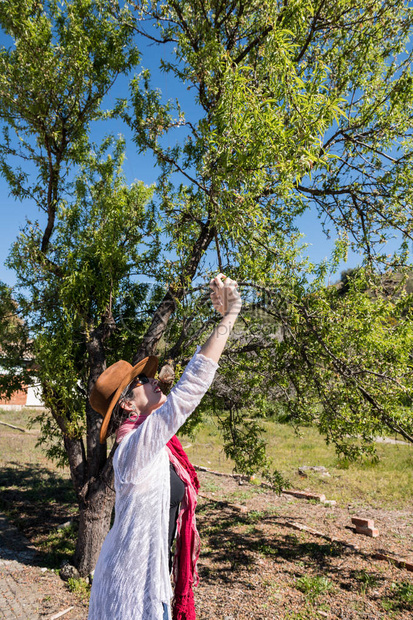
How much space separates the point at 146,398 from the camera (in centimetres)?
217

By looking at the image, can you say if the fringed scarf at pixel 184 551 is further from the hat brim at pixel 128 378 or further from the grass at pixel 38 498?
the grass at pixel 38 498

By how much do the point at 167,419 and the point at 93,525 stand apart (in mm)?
5306

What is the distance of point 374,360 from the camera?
4.85m

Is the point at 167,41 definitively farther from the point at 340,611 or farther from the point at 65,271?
the point at 340,611

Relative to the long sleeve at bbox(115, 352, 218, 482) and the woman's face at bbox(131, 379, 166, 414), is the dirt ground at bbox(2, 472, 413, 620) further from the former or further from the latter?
the long sleeve at bbox(115, 352, 218, 482)

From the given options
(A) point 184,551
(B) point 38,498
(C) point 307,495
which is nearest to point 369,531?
(C) point 307,495

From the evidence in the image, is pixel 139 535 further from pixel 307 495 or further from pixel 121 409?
pixel 307 495

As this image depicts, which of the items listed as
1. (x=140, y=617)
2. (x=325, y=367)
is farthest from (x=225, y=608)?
(x=140, y=617)

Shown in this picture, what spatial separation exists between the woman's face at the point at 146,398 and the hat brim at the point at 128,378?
0.22 ft

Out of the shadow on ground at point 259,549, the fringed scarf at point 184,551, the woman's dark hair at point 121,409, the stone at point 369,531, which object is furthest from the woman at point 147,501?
the stone at point 369,531

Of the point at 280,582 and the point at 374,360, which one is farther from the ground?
the point at 374,360

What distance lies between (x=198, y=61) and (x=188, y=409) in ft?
16.5

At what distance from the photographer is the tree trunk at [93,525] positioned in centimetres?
595

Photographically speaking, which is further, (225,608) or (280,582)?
(280,582)
